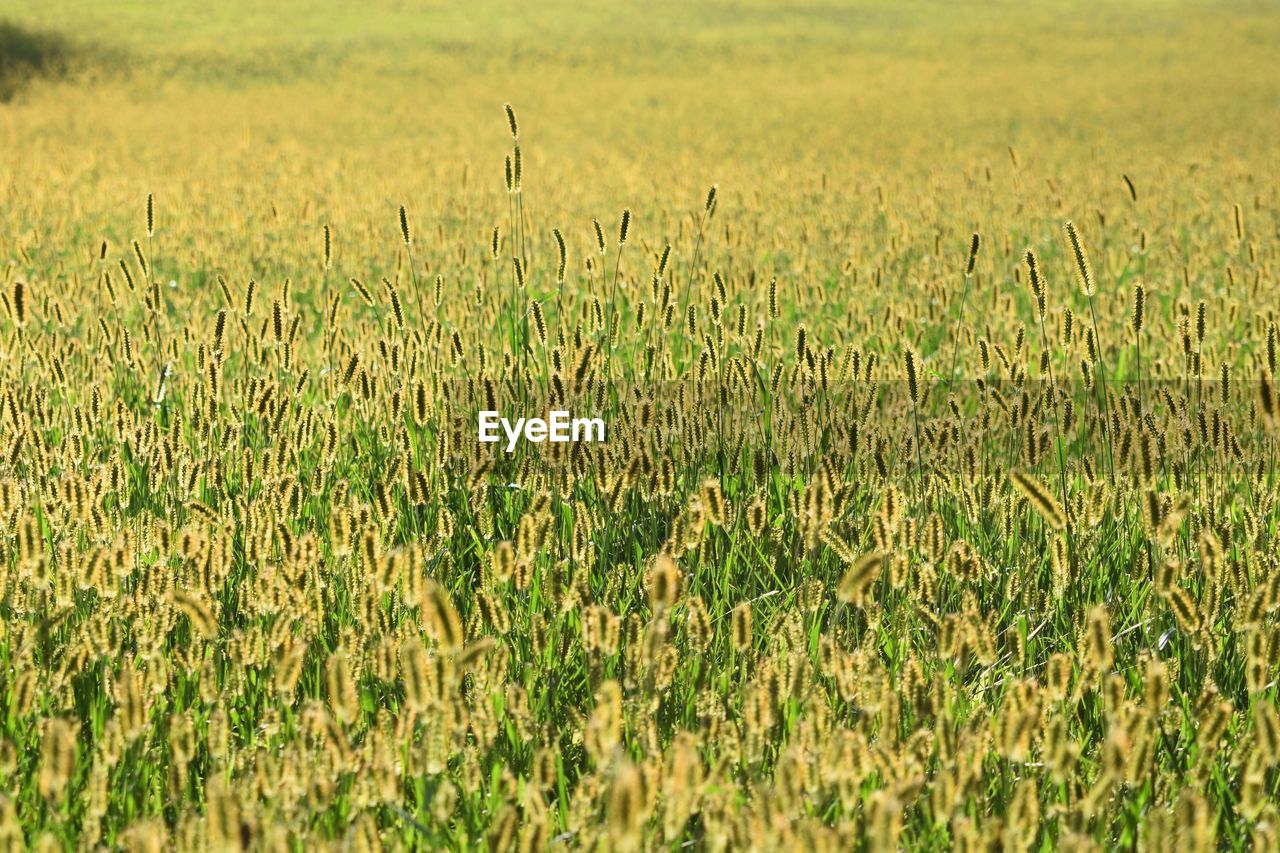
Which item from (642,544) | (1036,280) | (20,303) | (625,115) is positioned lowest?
(642,544)

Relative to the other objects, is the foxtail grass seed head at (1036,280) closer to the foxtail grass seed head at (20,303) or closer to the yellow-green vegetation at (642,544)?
the yellow-green vegetation at (642,544)

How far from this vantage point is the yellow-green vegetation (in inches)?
63.2

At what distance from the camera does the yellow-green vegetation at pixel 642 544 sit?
1605 mm

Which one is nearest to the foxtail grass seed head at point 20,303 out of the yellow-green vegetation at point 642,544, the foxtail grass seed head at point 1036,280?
the yellow-green vegetation at point 642,544

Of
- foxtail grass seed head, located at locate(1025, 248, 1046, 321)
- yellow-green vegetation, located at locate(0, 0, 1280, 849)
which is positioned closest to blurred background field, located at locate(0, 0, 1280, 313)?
yellow-green vegetation, located at locate(0, 0, 1280, 849)

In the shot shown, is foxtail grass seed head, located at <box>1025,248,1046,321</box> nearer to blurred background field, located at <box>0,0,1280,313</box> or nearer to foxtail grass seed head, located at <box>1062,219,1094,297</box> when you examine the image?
foxtail grass seed head, located at <box>1062,219,1094,297</box>

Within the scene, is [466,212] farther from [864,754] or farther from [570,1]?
[570,1]

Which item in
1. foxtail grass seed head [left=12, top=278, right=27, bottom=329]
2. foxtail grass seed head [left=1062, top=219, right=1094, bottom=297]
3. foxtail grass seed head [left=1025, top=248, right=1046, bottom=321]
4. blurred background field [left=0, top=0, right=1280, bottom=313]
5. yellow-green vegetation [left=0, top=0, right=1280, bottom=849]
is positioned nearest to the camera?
yellow-green vegetation [left=0, top=0, right=1280, bottom=849]

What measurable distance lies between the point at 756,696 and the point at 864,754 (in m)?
0.15

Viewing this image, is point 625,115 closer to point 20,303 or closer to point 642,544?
point 20,303

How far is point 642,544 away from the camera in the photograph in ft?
9.50

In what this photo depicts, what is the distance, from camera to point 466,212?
26.5 feet

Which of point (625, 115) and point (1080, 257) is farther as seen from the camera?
point (625, 115)

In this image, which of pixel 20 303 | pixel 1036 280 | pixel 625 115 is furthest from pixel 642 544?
pixel 625 115
